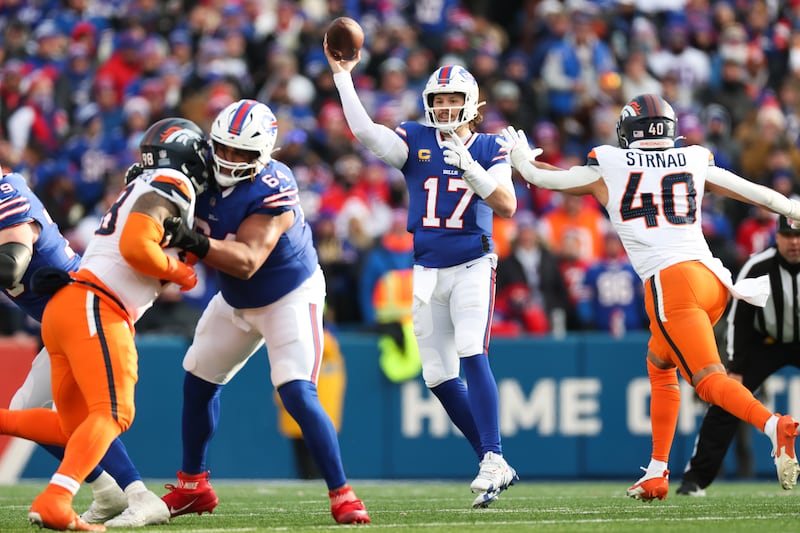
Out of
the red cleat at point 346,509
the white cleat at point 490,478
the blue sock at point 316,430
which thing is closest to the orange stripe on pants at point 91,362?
the blue sock at point 316,430

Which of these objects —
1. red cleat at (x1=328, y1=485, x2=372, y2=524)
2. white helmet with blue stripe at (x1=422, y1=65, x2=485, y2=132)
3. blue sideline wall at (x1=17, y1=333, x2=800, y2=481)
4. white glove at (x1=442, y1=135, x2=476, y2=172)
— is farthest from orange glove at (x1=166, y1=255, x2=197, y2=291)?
blue sideline wall at (x1=17, y1=333, x2=800, y2=481)

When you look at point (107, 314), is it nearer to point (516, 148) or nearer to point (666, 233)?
point (516, 148)

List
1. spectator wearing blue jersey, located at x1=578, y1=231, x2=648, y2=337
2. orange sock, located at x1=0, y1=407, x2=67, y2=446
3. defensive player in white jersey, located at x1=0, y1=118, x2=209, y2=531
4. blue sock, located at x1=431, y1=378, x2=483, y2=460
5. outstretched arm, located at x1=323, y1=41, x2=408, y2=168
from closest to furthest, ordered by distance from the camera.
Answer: defensive player in white jersey, located at x1=0, y1=118, x2=209, y2=531, orange sock, located at x1=0, y1=407, x2=67, y2=446, blue sock, located at x1=431, y1=378, x2=483, y2=460, outstretched arm, located at x1=323, y1=41, x2=408, y2=168, spectator wearing blue jersey, located at x1=578, y1=231, x2=648, y2=337

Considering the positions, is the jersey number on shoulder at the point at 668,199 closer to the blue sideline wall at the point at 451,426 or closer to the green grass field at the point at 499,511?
the green grass field at the point at 499,511

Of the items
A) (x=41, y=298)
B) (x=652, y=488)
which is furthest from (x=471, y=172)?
(x=41, y=298)

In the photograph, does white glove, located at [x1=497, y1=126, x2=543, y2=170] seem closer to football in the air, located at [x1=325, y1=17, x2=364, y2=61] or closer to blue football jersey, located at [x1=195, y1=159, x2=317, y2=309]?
football in the air, located at [x1=325, y1=17, x2=364, y2=61]

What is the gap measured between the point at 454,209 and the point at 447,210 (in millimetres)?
35

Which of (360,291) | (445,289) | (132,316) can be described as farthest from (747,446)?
(132,316)

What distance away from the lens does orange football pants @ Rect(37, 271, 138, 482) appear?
208 inches

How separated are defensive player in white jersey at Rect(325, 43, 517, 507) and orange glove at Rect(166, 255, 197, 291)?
1.51 metres

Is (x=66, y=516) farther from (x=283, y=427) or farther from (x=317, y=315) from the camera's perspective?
(x=283, y=427)

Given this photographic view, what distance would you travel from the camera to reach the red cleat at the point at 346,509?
5.56 meters

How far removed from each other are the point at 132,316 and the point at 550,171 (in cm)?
217

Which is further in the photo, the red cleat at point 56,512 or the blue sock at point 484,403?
the blue sock at point 484,403
